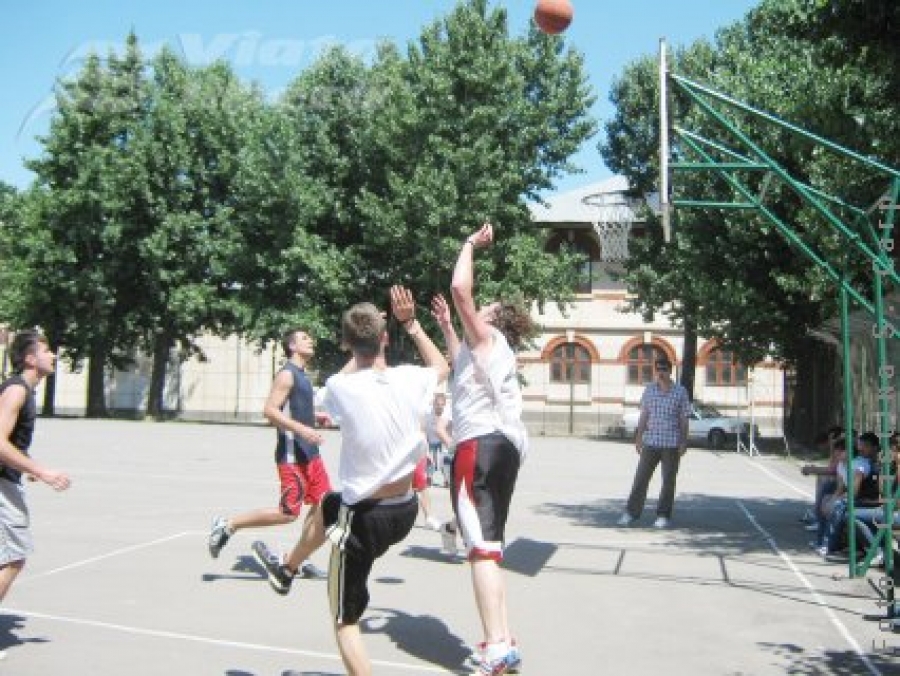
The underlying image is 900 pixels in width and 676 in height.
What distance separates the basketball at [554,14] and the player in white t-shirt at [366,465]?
513 centimetres

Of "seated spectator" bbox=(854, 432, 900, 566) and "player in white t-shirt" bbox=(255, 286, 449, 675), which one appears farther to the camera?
"seated spectator" bbox=(854, 432, 900, 566)

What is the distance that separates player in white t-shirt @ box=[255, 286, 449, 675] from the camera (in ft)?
15.5

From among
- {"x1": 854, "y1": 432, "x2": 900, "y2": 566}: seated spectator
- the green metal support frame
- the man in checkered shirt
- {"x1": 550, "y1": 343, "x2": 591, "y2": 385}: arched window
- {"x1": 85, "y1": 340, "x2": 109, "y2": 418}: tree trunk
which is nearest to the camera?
the green metal support frame

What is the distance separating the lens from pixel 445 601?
748 cm

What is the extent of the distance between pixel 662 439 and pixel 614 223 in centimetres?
2425

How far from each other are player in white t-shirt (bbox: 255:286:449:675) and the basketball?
16.8 ft

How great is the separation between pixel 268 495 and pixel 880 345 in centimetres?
907

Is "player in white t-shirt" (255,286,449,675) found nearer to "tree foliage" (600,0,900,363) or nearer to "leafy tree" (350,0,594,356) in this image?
"tree foliage" (600,0,900,363)

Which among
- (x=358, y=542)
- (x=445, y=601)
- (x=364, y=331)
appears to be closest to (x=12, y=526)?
(x=358, y=542)

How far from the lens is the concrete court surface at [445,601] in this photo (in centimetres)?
591

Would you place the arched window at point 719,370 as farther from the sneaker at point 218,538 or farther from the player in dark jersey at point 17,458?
the player in dark jersey at point 17,458

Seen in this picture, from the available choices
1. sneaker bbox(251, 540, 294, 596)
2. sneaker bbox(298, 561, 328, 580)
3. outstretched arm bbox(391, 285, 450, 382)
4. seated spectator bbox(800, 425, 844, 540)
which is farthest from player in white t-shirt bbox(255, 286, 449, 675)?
seated spectator bbox(800, 425, 844, 540)

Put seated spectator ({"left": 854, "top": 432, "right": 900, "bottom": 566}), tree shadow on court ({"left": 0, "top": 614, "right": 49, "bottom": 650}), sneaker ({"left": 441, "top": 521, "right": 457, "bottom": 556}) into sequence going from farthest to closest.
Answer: sneaker ({"left": 441, "top": 521, "right": 457, "bottom": 556}) < seated spectator ({"left": 854, "top": 432, "right": 900, "bottom": 566}) < tree shadow on court ({"left": 0, "top": 614, "right": 49, "bottom": 650})

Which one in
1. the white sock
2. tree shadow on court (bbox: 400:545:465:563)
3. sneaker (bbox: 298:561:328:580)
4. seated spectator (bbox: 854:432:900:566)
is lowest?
tree shadow on court (bbox: 400:545:465:563)
